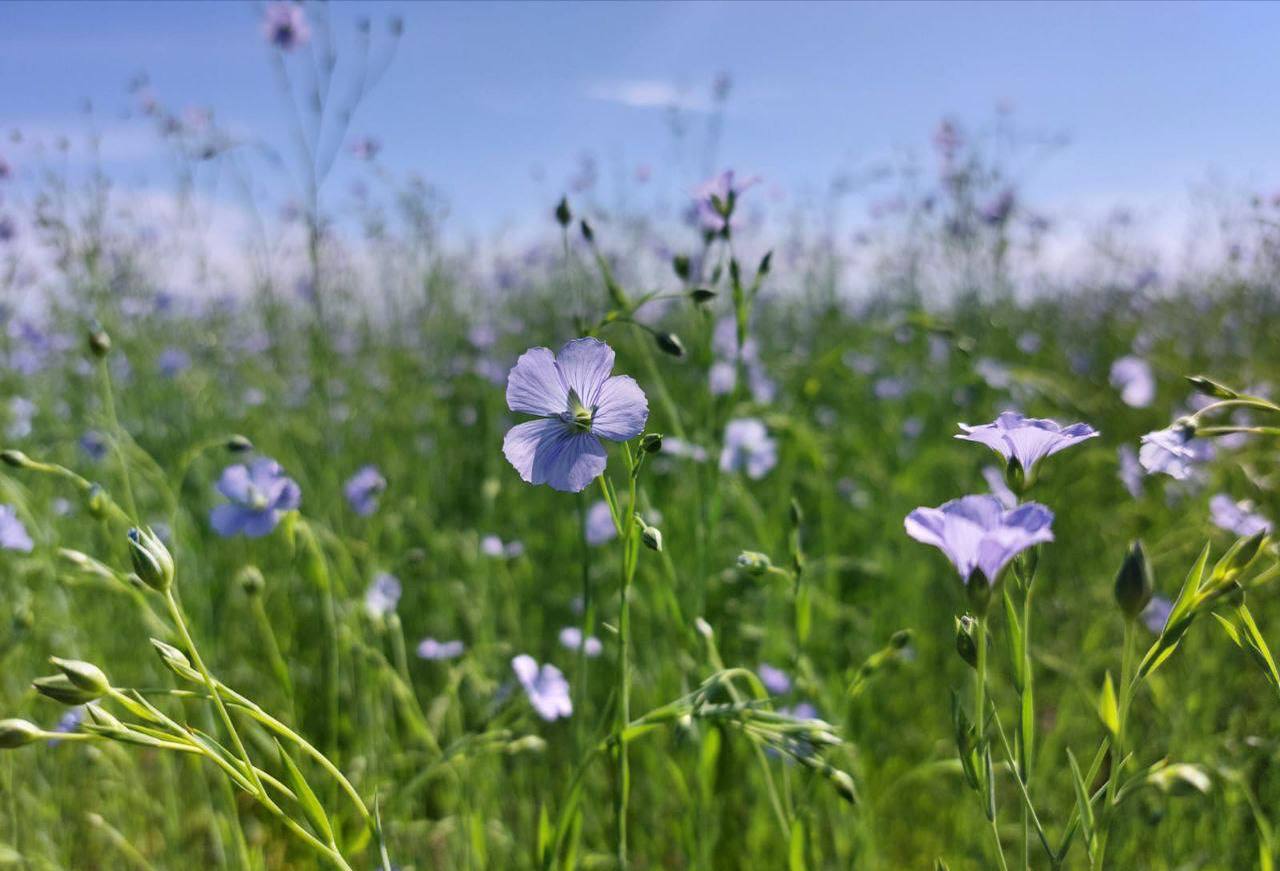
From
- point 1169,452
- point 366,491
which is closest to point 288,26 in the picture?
point 366,491

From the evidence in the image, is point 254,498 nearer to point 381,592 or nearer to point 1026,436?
point 381,592

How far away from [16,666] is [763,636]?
2040 mm

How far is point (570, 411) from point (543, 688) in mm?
837

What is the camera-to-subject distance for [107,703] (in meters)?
2.17

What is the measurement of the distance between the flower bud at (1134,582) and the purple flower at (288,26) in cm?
274

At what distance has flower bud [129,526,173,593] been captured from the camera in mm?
849

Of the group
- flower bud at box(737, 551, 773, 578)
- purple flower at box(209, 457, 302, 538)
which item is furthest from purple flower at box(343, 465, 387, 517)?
flower bud at box(737, 551, 773, 578)

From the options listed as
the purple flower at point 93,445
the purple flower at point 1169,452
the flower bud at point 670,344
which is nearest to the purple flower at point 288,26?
the purple flower at point 93,445

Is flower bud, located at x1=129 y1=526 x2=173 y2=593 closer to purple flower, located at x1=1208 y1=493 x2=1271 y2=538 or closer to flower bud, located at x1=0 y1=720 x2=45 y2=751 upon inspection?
flower bud, located at x1=0 y1=720 x2=45 y2=751

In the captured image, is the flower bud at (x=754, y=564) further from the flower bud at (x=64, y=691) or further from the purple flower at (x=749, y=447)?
the purple flower at (x=749, y=447)

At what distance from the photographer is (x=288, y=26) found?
2.67 m

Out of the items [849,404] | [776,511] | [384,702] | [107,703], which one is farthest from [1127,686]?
[849,404]

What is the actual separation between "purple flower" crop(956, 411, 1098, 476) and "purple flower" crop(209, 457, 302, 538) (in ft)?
4.03

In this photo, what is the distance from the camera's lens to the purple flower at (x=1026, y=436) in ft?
2.91
